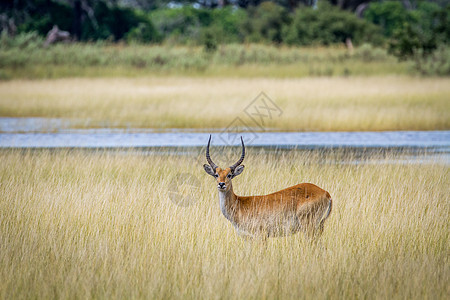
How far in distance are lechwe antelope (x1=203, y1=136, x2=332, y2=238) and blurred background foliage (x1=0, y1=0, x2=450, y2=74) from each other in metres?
21.4

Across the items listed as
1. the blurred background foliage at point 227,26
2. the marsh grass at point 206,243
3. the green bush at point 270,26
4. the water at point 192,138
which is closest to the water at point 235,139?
the water at point 192,138

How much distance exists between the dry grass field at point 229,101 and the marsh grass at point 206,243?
23.2 feet

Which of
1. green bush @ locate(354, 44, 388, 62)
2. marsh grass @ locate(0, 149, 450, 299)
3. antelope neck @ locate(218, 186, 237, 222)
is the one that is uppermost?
antelope neck @ locate(218, 186, 237, 222)

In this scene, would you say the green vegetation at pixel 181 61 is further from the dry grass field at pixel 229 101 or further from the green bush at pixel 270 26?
the green bush at pixel 270 26

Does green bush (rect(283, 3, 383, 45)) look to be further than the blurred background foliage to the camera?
Yes

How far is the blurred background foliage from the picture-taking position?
2794 cm

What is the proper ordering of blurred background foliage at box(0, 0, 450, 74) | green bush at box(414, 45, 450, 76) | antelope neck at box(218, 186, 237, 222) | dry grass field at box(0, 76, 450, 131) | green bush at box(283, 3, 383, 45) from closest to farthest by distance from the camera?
antelope neck at box(218, 186, 237, 222) → dry grass field at box(0, 76, 450, 131) → green bush at box(414, 45, 450, 76) → blurred background foliage at box(0, 0, 450, 74) → green bush at box(283, 3, 383, 45)

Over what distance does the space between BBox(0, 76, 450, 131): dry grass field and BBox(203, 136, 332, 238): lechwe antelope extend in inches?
394

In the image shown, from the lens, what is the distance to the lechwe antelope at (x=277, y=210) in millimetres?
5480

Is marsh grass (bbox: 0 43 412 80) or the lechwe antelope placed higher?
the lechwe antelope

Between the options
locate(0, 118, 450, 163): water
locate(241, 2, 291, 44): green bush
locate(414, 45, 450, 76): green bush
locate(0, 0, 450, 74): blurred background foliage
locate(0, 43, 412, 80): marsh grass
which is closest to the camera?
locate(0, 118, 450, 163): water

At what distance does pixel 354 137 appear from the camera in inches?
569

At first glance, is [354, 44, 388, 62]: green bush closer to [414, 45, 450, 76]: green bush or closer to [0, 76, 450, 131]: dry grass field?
[414, 45, 450, 76]: green bush

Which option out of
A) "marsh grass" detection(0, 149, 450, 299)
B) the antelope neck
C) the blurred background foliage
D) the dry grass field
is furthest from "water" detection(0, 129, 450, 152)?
the blurred background foliage
